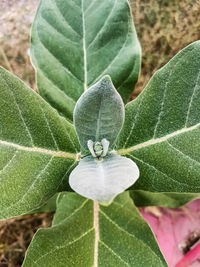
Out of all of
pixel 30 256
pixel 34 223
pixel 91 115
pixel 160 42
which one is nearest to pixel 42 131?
pixel 91 115

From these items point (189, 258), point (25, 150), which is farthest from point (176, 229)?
point (25, 150)

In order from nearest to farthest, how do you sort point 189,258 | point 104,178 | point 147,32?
point 104,178 → point 189,258 → point 147,32

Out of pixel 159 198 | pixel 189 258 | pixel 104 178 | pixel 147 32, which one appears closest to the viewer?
pixel 104 178

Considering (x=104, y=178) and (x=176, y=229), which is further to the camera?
(x=176, y=229)

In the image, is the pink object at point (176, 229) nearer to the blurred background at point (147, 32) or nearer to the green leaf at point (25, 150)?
the blurred background at point (147, 32)

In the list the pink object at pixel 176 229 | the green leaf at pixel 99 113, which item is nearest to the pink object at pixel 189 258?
the pink object at pixel 176 229

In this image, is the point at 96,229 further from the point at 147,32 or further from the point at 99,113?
the point at 147,32

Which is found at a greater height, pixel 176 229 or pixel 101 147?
pixel 101 147
